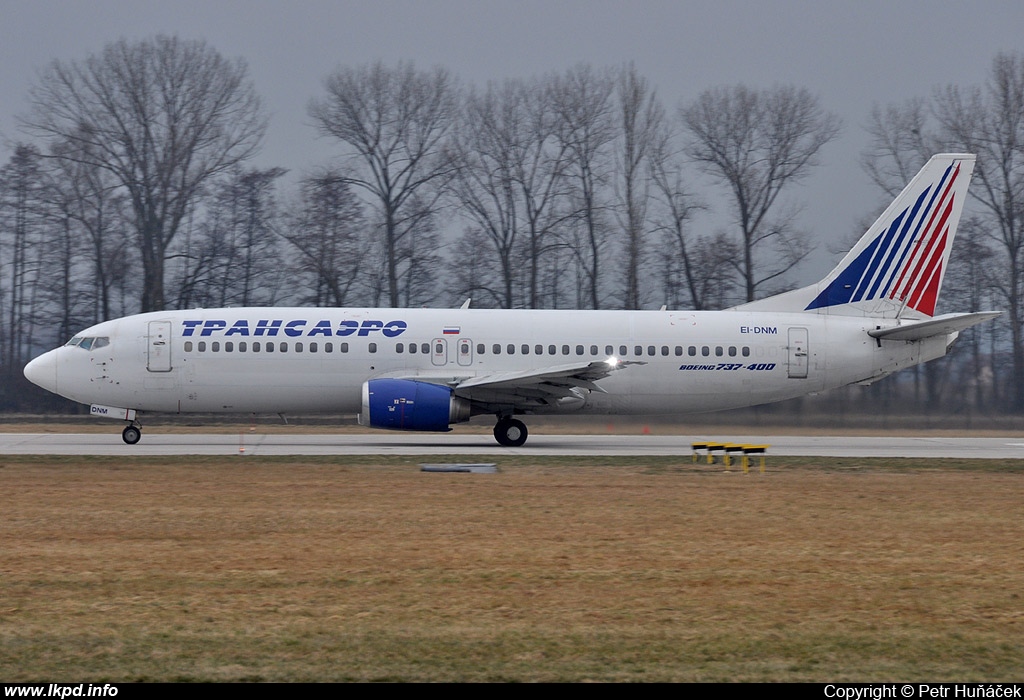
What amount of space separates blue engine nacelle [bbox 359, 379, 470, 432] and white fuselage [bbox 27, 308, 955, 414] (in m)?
1.05

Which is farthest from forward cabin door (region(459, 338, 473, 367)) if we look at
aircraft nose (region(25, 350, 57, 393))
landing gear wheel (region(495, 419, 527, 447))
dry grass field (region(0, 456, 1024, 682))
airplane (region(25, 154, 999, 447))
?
aircraft nose (region(25, 350, 57, 393))

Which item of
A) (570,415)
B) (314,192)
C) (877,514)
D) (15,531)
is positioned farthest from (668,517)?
(314,192)

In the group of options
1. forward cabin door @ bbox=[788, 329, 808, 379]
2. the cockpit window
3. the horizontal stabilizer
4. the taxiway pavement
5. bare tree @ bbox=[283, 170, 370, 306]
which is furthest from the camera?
bare tree @ bbox=[283, 170, 370, 306]

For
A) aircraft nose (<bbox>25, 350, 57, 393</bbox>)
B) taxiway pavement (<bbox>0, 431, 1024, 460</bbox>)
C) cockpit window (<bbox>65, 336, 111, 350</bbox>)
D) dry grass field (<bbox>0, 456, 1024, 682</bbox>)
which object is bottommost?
dry grass field (<bbox>0, 456, 1024, 682</bbox>)

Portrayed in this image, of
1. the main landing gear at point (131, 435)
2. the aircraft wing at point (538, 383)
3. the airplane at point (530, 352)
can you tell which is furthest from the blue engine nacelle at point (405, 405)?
A: the main landing gear at point (131, 435)

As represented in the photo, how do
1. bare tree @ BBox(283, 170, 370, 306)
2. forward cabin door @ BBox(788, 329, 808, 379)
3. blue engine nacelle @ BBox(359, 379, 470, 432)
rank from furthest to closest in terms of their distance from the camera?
bare tree @ BBox(283, 170, 370, 306) → forward cabin door @ BBox(788, 329, 808, 379) → blue engine nacelle @ BBox(359, 379, 470, 432)

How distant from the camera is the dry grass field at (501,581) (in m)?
7.62

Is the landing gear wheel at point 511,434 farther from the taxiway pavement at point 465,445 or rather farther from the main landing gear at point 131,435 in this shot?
the main landing gear at point 131,435

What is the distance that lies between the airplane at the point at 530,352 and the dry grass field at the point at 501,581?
9.17 metres

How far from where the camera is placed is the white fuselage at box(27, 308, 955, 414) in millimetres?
27766

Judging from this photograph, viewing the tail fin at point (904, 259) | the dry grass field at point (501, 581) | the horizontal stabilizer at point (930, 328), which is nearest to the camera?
the dry grass field at point (501, 581)

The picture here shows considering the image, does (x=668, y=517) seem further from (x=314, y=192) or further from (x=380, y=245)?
(x=314, y=192)

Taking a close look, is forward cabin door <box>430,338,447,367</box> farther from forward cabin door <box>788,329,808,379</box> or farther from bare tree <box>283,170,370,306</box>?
bare tree <box>283,170,370,306</box>

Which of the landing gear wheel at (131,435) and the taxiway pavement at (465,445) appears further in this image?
the landing gear wheel at (131,435)
